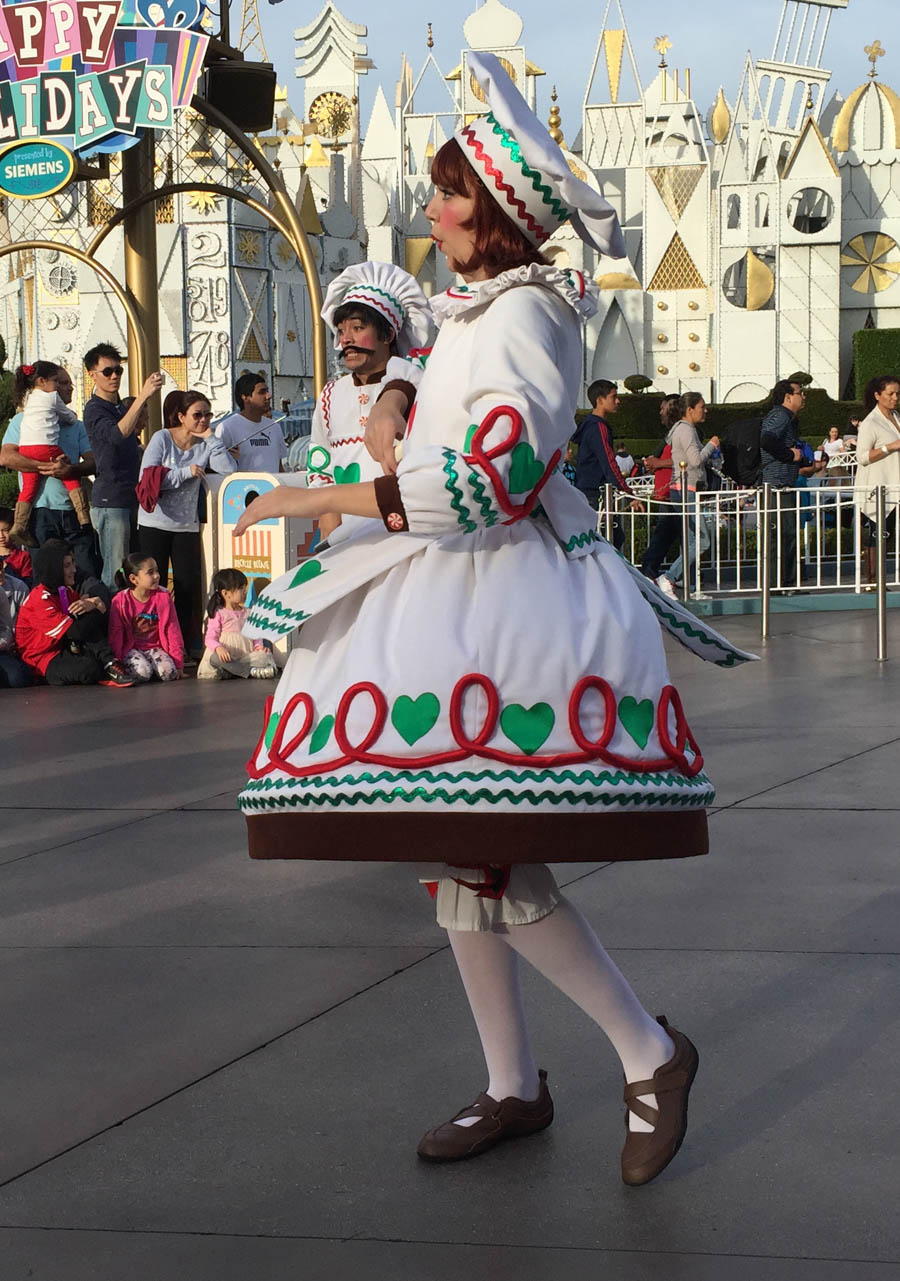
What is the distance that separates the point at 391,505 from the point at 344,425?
3.89 m

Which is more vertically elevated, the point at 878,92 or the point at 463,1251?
the point at 878,92

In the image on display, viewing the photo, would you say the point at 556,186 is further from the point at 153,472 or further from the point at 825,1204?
the point at 153,472

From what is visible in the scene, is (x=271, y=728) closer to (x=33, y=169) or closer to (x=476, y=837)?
(x=476, y=837)

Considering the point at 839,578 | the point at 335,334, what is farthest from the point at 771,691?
the point at 839,578

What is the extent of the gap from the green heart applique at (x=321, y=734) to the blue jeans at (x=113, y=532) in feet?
27.0

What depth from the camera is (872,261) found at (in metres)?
45.2

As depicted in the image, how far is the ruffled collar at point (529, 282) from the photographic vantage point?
262 cm

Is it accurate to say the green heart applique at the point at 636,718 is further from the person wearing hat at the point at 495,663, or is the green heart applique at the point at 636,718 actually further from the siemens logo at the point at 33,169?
the siemens logo at the point at 33,169

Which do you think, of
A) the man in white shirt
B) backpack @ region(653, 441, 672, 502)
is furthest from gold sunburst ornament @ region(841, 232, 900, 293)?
the man in white shirt

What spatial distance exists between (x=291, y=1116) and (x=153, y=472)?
24.9 feet

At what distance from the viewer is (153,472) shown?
33.3 feet

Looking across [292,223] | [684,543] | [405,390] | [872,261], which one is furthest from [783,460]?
[872,261]

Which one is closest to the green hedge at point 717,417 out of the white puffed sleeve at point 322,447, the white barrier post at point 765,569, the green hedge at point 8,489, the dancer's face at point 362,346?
the green hedge at point 8,489

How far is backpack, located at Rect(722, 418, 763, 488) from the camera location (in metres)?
14.1
